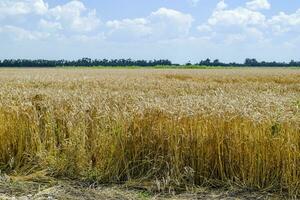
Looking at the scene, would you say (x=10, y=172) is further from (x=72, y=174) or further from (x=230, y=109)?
(x=230, y=109)

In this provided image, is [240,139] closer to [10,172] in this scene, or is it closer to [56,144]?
[56,144]

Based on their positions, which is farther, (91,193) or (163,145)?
(163,145)

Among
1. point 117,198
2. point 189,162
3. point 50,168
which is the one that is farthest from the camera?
point 50,168

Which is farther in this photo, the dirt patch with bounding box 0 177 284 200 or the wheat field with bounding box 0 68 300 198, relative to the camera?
the wheat field with bounding box 0 68 300 198

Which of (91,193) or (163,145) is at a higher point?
(163,145)

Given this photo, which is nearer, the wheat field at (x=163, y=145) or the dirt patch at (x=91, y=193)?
the dirt patch at (x=91, y=193)

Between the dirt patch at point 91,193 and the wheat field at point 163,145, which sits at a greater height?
the wheat field at point 163,145

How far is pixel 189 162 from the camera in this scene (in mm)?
6379

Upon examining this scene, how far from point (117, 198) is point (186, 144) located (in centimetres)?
118

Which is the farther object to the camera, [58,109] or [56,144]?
[58,109]

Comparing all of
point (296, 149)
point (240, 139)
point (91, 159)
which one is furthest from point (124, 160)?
point (296, 149)

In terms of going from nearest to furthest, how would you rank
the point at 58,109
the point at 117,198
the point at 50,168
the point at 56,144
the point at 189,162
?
the point at 117,198, the point at 189,162, the point at 50,168, the point at 56,144, the point at 58,109

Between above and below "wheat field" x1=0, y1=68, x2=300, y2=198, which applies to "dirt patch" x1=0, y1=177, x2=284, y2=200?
below

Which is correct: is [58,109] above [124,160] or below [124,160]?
above
